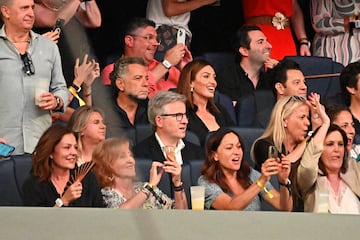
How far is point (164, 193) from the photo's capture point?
7.61m

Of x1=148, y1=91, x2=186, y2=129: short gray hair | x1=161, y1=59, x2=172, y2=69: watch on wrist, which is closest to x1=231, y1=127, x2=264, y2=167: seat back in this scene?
x1=148, y1=91, x2=186, y2=129: short gray hair

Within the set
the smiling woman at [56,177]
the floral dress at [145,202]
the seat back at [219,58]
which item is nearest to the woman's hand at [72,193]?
the smiling woman at [56,177]

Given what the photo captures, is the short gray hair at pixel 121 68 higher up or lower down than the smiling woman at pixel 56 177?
higher up

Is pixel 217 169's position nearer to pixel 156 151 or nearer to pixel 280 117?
pixel 156 151

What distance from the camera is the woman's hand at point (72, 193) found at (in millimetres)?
7402

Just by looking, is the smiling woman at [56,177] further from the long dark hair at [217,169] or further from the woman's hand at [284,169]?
the woman's hand at [284,169]

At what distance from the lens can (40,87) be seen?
754 cm

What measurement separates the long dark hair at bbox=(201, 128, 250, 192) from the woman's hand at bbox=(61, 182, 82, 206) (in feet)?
2.26

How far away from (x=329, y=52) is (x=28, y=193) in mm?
2543

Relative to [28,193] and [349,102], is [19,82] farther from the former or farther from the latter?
[349,102]

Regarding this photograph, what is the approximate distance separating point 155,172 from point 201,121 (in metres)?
0.61

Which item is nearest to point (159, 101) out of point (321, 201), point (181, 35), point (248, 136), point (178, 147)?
point (178, 147)

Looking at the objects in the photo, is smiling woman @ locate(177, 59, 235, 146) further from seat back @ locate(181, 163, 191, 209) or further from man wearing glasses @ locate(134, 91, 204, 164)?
seat back @ locate(181, 163, 191, 209)

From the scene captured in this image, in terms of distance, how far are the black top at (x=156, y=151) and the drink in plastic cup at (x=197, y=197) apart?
19cm
